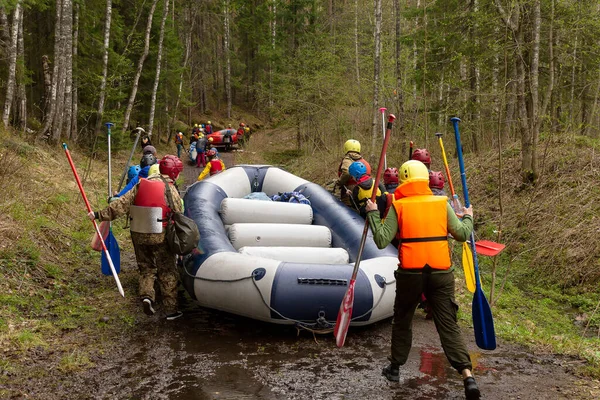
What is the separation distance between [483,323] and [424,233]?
1204 millimetres

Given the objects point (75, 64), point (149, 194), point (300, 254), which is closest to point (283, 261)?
point (300, 254)

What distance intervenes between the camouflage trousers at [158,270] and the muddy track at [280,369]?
26 cm

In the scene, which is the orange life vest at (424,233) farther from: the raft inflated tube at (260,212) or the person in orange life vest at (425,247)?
the raft inflated tube at (260,212)

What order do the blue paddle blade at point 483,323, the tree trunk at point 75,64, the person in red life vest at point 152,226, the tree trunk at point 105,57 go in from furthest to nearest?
1. the tree trunk at point 75,64
2. the tree trunk at point 105,57
3. the person in red life vest at point 152,226
4. the blue paddle blade at point 483,323

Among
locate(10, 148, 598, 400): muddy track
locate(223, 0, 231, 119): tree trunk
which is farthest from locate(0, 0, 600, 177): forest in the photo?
locate(10, 148, 598, 400): muddy track

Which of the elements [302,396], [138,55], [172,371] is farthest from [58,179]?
[138,55]

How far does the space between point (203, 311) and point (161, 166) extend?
6.00 ft

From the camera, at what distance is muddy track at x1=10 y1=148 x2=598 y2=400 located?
4219mm

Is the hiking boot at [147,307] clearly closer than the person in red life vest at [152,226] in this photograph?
Yes

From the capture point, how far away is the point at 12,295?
568cm

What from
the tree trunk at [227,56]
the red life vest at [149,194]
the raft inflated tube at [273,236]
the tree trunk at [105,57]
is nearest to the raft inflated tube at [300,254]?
the raft inflated tube at [273,236]

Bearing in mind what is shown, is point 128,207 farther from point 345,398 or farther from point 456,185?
point 456,185

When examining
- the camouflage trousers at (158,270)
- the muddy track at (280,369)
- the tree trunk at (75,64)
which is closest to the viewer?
the muddy track at (280,369)

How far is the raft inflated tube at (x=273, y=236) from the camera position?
713 cm
